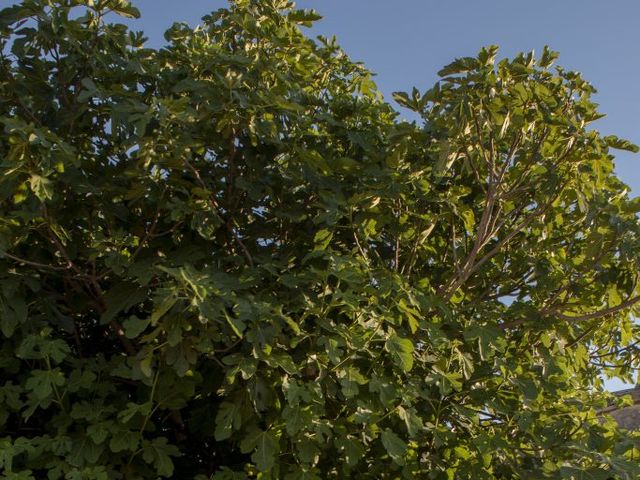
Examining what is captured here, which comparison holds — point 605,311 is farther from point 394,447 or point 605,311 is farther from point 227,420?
point 227,420

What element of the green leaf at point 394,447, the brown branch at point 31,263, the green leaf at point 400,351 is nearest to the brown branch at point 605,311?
the green leaf at point 400,351

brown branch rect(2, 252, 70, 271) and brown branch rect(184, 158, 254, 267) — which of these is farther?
brown branch rect(184, 158, 254, 267)

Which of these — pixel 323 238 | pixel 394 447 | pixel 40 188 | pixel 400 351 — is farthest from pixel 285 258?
pixel 40 188

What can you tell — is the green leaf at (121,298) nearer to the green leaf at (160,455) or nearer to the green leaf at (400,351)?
the green leaf at (160,455)

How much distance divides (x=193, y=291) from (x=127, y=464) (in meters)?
1.16

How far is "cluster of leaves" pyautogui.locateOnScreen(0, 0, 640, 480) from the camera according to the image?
133 inches

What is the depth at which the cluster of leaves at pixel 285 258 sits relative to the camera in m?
3.39

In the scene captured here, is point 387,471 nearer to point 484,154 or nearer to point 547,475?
point 547,475

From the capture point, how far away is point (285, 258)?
373cm

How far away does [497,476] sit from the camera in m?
4.05

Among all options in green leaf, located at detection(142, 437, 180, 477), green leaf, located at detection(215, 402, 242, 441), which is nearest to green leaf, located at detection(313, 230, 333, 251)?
green leaf, located at detection(215, 402, 242, 441)

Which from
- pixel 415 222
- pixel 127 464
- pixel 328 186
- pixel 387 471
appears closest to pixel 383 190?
pixel 328 186

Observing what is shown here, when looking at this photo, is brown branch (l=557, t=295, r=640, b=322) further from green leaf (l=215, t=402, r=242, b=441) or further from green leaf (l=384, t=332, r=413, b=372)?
green leaf (l=215, t=402, r=242, b=441)

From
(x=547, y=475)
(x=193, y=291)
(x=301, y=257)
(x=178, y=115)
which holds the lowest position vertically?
(x=547, y=475)
